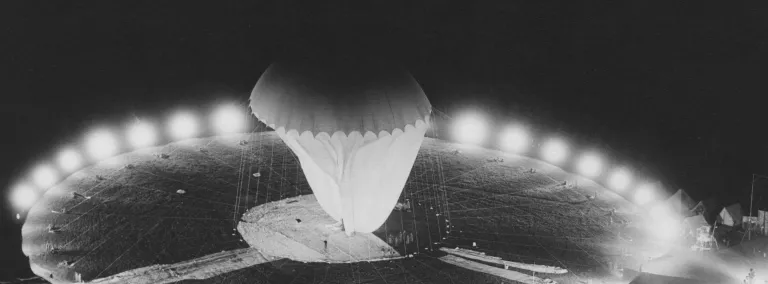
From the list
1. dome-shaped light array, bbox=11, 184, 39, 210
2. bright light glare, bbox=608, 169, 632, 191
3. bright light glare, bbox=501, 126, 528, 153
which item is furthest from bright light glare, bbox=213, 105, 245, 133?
bright light glare, bbox=608, 169, 632, 191

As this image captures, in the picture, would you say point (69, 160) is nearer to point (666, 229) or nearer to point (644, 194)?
point (644, 194)

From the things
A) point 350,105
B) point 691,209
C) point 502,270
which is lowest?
point 502,270

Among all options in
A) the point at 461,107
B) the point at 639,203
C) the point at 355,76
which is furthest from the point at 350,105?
the point at 461,107

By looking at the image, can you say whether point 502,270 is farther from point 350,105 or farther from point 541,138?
point 541,138

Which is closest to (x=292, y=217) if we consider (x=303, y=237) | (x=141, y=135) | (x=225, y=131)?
(x=303, y=237)

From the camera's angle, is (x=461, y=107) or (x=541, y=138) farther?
(x=461, y=107)

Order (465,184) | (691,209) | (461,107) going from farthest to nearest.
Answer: (461,107) → (465,184) → (691,209)

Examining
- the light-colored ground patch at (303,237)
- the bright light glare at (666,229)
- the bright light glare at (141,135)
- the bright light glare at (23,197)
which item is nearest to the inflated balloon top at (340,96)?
the light-colored ground patch at (303,237)
